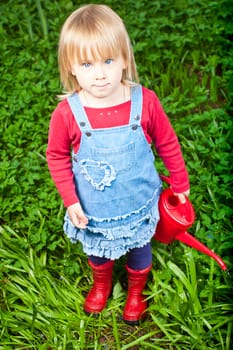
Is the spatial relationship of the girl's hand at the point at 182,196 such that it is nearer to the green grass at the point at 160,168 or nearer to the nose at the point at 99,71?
the green grass at the point at 160,168

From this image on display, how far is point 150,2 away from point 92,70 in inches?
107

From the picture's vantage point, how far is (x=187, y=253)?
108 inches

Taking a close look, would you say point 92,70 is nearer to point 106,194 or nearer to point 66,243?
point 106,194

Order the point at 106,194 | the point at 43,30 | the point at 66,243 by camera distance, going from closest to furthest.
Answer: the point at 106,194 < the point at 66,243 < the point at 43,30

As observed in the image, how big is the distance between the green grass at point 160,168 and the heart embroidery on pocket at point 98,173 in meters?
0.76

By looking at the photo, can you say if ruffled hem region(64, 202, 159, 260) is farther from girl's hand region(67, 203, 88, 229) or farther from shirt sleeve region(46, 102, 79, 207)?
shirt sleeve region(46, 102, 79, 207)

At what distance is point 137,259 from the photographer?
2.54 meters

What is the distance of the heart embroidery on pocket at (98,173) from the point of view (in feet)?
6.86

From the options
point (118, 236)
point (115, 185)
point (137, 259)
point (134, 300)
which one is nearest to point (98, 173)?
point (115, 185)

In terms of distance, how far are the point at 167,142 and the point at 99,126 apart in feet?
0.99

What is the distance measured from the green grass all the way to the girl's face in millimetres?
1075

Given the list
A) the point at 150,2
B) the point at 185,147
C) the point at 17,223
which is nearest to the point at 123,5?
the point at 150,2

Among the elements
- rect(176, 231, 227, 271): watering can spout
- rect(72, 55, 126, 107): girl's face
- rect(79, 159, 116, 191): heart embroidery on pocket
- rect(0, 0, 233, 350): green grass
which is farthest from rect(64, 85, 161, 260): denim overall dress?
rect(0, 0, 233, 350): green grass

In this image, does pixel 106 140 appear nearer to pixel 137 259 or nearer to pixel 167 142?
pixel 167 142
